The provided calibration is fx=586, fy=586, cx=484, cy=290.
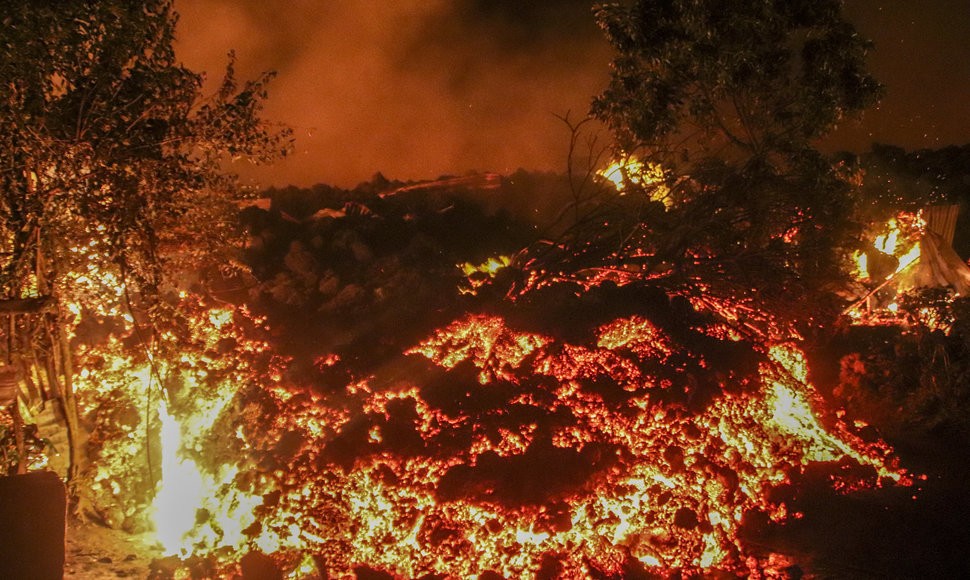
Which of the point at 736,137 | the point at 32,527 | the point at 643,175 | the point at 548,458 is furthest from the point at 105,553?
the point at 736,137

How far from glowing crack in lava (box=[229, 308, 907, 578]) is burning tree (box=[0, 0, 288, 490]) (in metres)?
2.45

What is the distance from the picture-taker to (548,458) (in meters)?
6.41

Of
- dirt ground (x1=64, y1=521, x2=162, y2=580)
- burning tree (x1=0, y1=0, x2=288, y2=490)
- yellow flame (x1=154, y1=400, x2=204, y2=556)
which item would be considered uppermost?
burning tree (x1=0, y1=0, x2=288, y2=490)

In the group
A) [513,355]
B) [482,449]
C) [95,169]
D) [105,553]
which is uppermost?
[95,169]

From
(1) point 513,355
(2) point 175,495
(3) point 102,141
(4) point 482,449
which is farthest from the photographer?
(1) point 513,355

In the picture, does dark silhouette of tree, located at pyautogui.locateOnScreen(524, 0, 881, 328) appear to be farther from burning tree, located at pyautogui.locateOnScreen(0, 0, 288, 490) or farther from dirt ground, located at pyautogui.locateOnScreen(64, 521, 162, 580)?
dirt ground, located at pyautogui.locateOnScreen(64, 521, 162, 580)

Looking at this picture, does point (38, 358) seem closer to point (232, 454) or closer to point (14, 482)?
point (232, 454)

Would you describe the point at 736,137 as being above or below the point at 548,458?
above

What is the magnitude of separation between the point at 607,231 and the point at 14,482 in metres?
7.27

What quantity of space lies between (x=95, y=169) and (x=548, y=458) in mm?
5382

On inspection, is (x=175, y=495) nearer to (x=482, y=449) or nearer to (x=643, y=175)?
(x=482, y=449)

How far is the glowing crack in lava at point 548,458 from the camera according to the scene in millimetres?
5844

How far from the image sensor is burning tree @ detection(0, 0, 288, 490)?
5.18 meters

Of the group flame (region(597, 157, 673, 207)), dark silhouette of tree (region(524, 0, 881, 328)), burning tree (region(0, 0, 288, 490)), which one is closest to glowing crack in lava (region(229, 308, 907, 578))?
dark silhouette of tree (region(524, 0, 881, 328))
